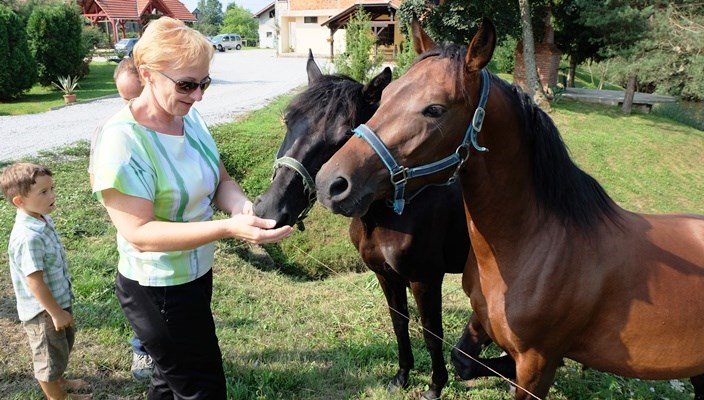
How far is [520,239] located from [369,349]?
188cm

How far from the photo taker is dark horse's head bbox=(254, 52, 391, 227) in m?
2.33

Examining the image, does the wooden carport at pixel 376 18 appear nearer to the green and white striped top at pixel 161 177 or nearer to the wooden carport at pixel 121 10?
the wooden carport at pixel 121 10

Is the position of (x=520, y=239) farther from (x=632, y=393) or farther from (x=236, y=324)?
(x=236, y=324)

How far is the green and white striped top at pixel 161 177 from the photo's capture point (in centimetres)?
174

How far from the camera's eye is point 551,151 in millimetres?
2113

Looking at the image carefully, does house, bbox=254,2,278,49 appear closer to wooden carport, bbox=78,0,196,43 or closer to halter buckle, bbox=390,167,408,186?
wooden carport, bbox=78,0,196,43

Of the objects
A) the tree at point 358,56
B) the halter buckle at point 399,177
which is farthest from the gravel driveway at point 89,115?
the halter buckle at point 399,177

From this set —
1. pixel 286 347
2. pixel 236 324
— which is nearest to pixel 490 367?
pixel 286 347

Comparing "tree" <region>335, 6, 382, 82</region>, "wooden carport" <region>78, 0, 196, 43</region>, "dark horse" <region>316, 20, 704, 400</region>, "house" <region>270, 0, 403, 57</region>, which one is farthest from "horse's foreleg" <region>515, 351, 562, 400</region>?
"wooden carport" <region>78, 0, 196, 43</region>

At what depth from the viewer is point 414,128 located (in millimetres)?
1860

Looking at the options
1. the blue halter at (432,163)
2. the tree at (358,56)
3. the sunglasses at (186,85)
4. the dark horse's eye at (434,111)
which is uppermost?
the tree at (358,56)

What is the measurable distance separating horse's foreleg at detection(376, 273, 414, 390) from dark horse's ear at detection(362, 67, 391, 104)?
1.18 meters

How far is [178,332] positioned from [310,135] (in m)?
1.12

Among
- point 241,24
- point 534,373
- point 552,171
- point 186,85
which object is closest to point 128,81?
point 186,85
